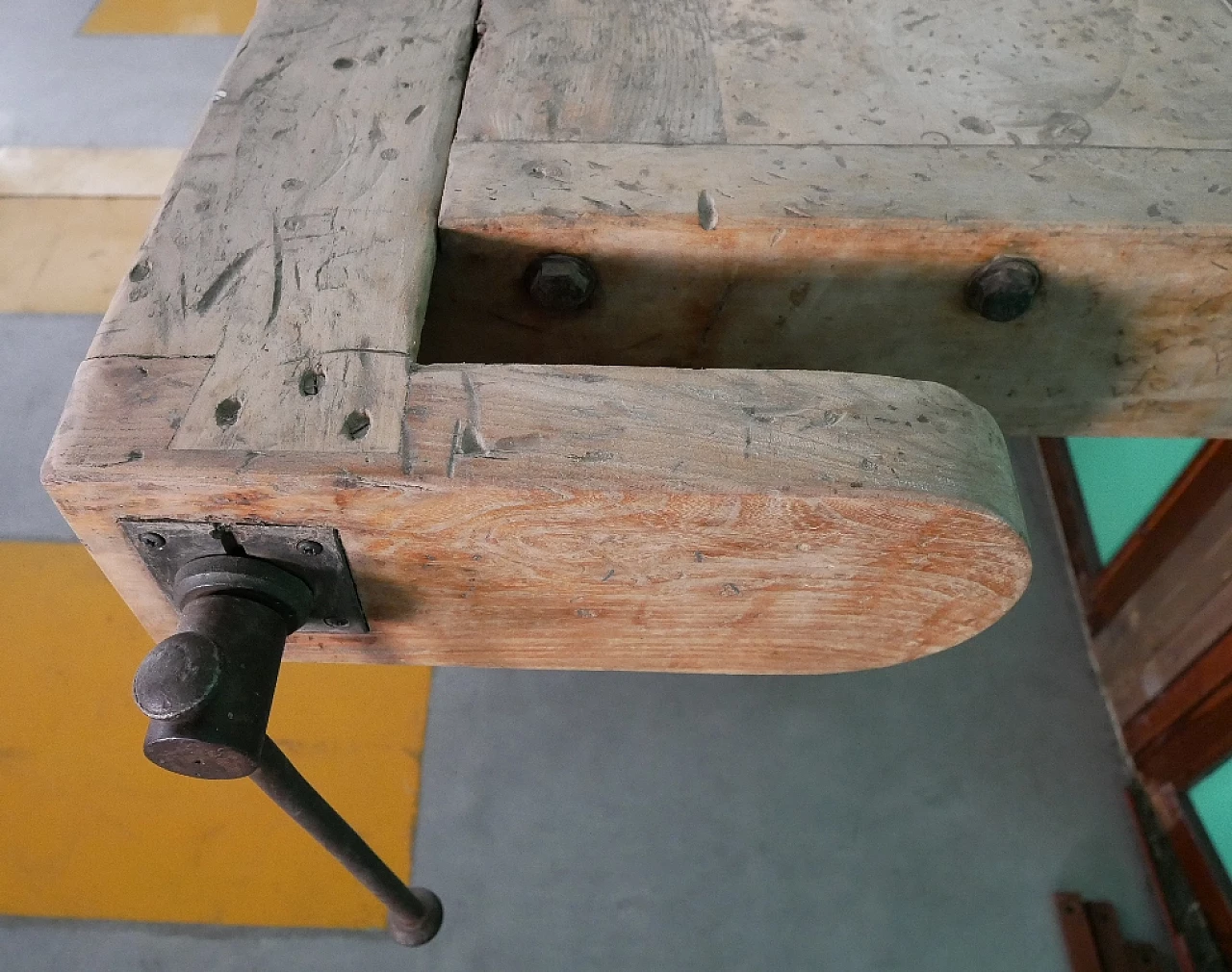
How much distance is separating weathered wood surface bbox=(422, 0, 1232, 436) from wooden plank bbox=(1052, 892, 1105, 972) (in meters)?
0.84

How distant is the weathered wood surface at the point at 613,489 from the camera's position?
0.52m

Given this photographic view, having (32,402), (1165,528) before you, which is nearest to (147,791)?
(32,402)

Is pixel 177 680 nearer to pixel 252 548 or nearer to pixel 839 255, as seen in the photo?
pixel 252 548

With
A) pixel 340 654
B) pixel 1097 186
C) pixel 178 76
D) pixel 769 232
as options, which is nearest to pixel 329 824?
pixel 340 654

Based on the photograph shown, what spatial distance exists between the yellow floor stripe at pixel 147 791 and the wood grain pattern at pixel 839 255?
904 millimetres

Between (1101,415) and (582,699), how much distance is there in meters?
0.95

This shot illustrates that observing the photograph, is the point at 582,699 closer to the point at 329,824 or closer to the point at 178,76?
the point at 329,824

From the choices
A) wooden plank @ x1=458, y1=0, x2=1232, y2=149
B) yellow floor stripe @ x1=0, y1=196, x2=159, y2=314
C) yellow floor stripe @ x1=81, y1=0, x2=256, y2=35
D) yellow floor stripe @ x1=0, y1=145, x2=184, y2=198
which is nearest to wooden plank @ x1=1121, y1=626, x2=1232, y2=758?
wooden plank @ x1=458, y1=0, x2=1232, y2=149

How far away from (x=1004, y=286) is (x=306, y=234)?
53 cm

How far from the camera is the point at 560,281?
0.67 m

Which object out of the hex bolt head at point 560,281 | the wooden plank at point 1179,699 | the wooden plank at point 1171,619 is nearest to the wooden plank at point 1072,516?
the wooden plank at point 1171,619

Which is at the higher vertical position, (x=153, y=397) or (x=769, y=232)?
(x=769, y=232)

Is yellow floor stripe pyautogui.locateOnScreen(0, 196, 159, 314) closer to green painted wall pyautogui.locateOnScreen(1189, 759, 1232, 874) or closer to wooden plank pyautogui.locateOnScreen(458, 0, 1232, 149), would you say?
wooden plank pyautogui.locateOnScreen(458, 0, 1232, 149)

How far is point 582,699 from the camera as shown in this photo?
4.91ft
